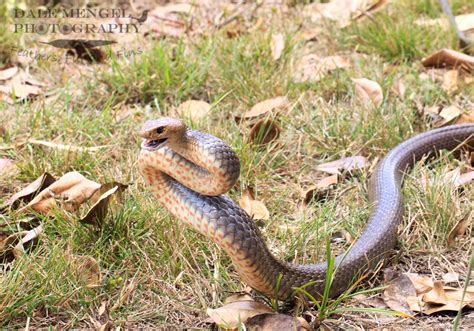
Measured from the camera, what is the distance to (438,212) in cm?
318

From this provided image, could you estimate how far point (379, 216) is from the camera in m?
3.23

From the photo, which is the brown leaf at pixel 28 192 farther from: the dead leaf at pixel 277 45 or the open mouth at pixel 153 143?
the dead leaf at pixel 277 45

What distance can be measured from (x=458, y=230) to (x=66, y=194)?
5.68ft

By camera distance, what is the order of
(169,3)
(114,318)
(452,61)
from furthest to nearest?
(169,3)
(452,61)
(114,318)

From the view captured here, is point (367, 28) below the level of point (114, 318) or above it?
above

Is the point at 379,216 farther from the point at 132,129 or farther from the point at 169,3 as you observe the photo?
the point at 169,3

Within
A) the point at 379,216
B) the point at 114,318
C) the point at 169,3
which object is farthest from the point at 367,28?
the point at 114,318

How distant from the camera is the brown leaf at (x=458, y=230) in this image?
3.12m

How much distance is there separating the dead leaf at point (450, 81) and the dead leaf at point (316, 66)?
629 millimetres

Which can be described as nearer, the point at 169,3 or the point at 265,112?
the point at 265,112

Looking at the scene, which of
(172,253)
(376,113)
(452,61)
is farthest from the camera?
(452,61)

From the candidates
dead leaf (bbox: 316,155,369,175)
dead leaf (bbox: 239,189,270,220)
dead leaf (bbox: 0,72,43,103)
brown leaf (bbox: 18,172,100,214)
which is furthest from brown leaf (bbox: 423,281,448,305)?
dead leaf (bbox: 0,72,43,103)

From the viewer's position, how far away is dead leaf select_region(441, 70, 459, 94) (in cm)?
443

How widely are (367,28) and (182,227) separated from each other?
8.80 feet
